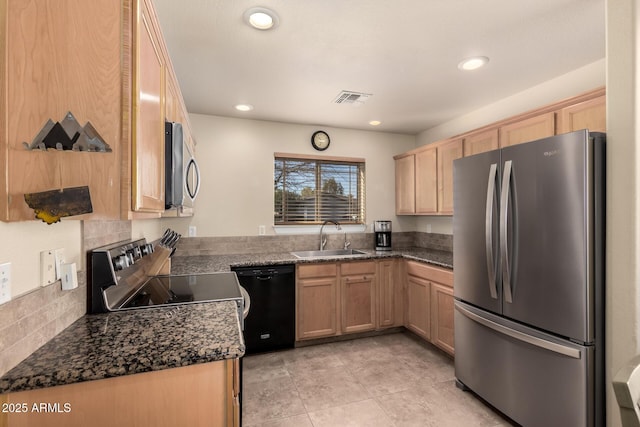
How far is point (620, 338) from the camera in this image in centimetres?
147

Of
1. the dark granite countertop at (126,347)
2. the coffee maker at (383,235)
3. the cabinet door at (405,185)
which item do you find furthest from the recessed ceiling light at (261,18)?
the coffee maker at (383,235)

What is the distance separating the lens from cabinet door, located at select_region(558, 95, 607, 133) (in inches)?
75.4

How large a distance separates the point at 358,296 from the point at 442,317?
85 centimetres

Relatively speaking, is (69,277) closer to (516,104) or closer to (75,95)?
(75,95)

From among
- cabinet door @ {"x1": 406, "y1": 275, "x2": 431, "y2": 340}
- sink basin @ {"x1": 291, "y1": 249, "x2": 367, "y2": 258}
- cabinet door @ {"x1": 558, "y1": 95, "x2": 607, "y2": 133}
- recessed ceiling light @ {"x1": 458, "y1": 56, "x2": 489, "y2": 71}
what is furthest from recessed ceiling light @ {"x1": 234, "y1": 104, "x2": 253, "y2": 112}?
cabinet door @ {"x1": 558, "y1": 95, "x2": 607, "y2": 133}

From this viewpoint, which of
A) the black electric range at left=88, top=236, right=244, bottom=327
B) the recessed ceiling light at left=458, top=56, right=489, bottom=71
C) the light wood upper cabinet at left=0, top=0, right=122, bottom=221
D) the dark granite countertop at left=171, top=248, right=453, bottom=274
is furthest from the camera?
the dark granite countertop at left=171, top=248, right=453, bottom=274

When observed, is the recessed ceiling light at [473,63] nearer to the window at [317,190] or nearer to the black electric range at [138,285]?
the window at [317,190]

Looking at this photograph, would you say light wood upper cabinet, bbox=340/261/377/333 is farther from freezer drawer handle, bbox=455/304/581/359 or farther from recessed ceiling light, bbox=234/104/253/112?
recessed ceiling light, bbox=234/104/253/112

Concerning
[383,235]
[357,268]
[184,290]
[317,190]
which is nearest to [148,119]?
[184,290]

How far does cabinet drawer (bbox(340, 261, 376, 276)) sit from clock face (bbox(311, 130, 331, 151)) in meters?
1.45

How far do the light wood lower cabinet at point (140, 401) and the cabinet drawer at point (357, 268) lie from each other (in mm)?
2187

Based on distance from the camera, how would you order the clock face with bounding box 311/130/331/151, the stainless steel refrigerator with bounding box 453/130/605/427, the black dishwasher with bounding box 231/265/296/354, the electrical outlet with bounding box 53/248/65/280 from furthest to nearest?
the clock face with bounding box 311/130/331/151
the black dishwasher with bounding box 231/265/296/354
the stainless steel refrigerator with bounding box 453/130/605/427
the electrical outlet with bounding box 53/248/65/280

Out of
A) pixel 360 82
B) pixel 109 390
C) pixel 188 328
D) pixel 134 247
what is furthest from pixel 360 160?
pixel 109 390

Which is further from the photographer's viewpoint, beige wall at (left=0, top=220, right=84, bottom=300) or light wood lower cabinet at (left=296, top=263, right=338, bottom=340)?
light wood lower cabinet at (left=296, top=263, right=338, bottom=340)
